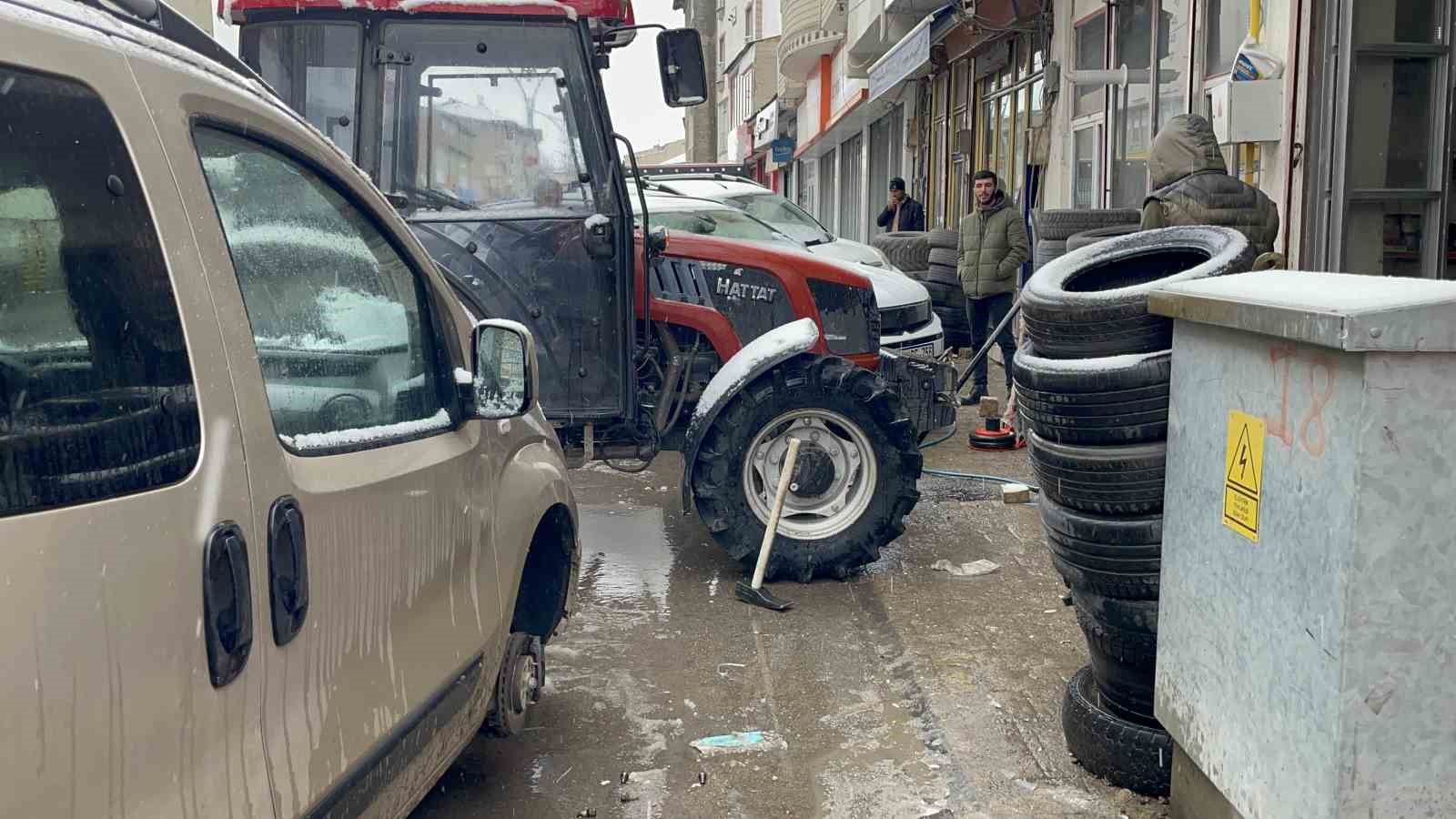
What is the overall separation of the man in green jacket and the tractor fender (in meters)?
5.33

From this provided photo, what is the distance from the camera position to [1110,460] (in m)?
3.39

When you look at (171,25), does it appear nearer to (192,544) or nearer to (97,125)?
(97,125)

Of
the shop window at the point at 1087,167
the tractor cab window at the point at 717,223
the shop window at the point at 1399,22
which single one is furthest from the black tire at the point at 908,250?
the shop window at the point at 1399,22

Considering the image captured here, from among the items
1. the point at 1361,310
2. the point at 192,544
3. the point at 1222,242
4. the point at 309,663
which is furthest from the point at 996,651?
the point at 192,544

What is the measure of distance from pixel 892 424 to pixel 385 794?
371cm

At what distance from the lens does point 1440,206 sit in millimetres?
8023

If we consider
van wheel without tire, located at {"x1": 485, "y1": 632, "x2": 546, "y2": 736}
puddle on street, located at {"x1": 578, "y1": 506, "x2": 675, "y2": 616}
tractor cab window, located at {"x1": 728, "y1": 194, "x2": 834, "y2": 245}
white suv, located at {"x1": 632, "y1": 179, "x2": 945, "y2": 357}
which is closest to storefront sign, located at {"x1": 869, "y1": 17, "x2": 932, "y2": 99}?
tractor cab window, located at {"x1": 728, "y1": 194, "x2": 834, "y2": 245}

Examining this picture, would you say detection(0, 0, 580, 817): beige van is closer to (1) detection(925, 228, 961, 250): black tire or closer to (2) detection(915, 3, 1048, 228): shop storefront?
(1) detection(925, 228, 961, 250): black tire

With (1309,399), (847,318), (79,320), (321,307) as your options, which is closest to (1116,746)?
(1309,399)

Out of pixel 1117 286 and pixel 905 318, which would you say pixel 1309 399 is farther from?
pixel 905 318

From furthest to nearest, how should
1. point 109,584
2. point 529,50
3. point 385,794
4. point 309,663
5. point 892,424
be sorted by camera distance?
1. point 892,424
2. point 529,50
3. point 385,794
4. point 309,663
5. point 109,584

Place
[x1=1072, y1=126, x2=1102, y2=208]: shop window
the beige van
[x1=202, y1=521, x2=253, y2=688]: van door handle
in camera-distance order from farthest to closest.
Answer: [x1=1072, y1=126, x2=1102, y2=208]: shop window, [x1=202, y1=521, x2=253, y2=688]: van door handle, the beige van

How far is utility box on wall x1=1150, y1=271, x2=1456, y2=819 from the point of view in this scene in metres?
2.38

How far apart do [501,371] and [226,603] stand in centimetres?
131
